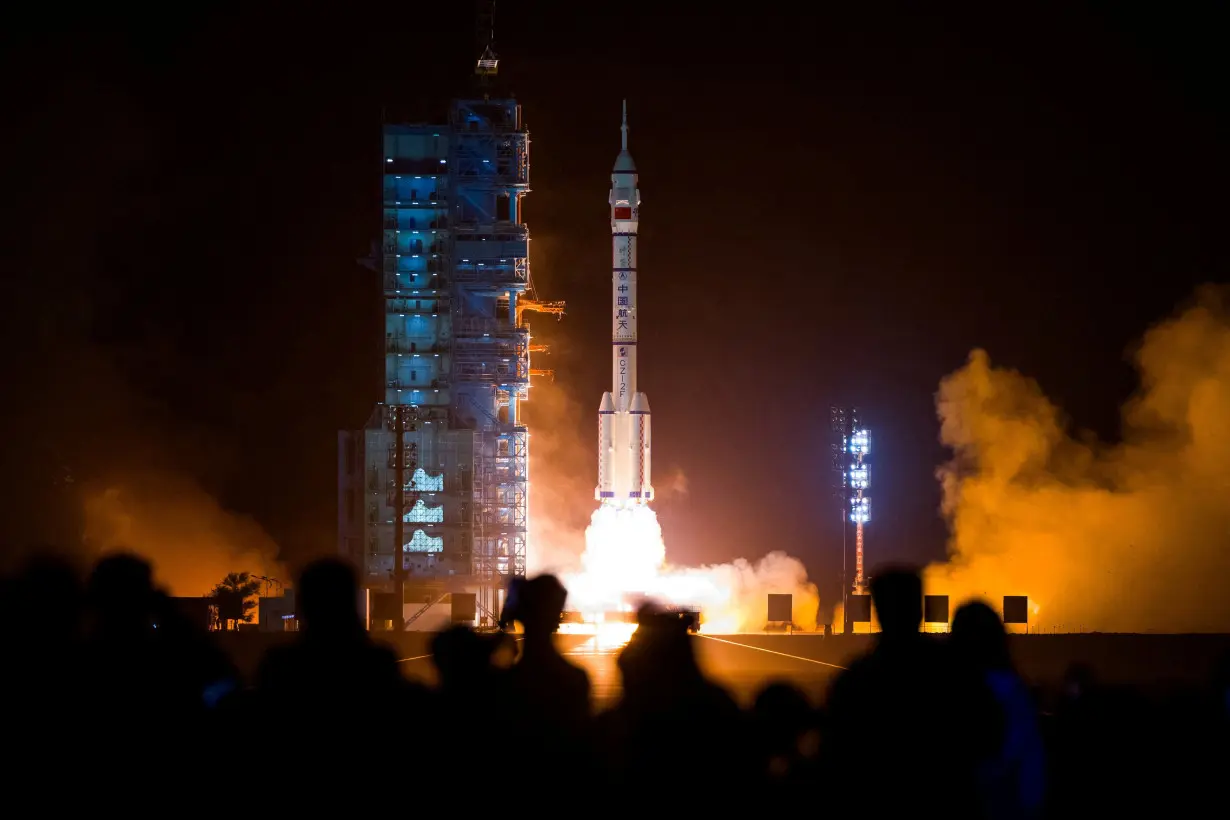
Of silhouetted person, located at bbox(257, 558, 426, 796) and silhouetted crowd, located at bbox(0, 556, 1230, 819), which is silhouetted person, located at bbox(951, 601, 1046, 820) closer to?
silhouetted crowd, located at bbox(0, 556, 1230, 819)

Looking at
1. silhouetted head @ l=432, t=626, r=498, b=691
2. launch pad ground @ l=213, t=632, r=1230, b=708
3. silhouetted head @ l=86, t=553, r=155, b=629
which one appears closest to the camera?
silhouetted head @ l=86, t=553, r=155, b=629

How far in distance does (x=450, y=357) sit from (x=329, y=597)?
31486 millimetres

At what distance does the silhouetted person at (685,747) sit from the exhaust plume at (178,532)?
3590 centimetres

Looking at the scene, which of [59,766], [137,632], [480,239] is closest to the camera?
[59,766]

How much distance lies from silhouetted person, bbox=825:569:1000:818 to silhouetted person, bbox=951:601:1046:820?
26 centimetres

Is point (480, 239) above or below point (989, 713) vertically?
above

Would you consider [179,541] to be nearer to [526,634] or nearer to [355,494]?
[355,494]

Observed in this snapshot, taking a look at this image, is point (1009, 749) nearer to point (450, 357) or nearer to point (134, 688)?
point (134, 688)

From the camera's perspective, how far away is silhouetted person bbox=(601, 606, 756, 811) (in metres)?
6.92

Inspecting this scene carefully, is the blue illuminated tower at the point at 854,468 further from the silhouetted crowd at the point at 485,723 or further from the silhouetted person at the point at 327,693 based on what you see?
the silhouetted person at the point at 327,693

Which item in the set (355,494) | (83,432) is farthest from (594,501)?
(83,432)

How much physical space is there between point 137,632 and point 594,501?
120 ft

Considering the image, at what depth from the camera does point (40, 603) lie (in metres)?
6.71

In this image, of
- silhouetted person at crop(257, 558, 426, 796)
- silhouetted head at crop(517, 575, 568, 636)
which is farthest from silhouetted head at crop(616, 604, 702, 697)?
silhouetted person at crop(257, 558, 426, 796)
